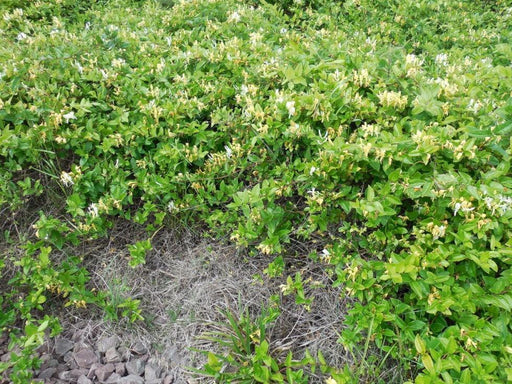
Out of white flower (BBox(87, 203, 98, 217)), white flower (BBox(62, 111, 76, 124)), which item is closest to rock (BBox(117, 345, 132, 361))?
white flower (BBox(87, 203, 98, 217))

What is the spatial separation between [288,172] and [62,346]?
1.51 meters

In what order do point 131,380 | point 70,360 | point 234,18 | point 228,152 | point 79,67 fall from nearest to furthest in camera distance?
point 131,380 < point 70,360 < point 228,152 < point 79,67 < point 234,18

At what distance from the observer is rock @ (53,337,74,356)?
2.29 metres

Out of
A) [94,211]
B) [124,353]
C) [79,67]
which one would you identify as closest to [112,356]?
[124,353]

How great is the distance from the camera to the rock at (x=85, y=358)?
→ 2.24 metres

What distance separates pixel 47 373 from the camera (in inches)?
85.7

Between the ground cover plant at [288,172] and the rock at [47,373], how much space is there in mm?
183

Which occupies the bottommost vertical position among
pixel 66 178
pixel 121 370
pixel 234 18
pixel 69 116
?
pixel 121 370

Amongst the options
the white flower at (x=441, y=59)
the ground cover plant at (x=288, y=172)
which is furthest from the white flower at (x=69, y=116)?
the white flower at (x=441, y=59)

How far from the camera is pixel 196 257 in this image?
2520 millimetres

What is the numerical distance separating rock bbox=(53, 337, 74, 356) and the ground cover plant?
16cm

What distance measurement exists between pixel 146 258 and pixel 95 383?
0.70 meters

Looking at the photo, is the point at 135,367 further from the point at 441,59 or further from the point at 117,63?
the point at 441,59

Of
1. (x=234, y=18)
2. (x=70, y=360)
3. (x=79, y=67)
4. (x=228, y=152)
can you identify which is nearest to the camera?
(x=70, y=360)
